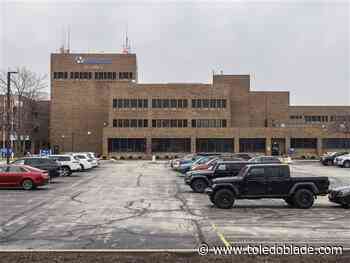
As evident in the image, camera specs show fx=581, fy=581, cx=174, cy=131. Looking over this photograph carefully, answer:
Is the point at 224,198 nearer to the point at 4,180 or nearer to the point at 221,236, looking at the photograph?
the point at 221,236

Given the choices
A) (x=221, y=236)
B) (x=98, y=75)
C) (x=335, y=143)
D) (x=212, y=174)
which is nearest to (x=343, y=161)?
(x=212, y=174)

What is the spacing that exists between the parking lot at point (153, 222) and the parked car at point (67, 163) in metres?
17.3

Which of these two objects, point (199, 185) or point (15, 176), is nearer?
A: point (199, 185)

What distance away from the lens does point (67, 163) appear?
44656mm

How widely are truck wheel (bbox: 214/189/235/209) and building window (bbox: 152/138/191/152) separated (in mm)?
75985

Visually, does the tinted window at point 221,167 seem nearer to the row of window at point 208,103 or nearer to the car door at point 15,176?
the car door at point 15,176

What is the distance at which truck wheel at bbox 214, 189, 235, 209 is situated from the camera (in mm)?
21047

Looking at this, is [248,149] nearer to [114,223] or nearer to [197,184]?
[197,184]

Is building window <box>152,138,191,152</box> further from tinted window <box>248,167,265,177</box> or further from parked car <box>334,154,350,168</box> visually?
tinted window <box>248,167,265,177</box>

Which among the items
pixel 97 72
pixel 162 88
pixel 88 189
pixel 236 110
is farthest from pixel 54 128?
pixel 88 189

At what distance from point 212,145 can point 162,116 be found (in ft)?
34.8

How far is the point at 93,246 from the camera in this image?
12.7m

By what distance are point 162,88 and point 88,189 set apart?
7283 cm

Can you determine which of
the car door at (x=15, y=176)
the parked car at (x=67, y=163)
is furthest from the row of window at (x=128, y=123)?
the car door at (x=15, y=176)
